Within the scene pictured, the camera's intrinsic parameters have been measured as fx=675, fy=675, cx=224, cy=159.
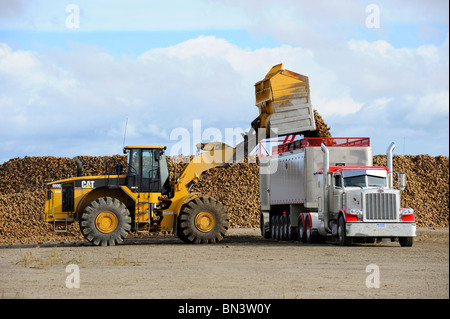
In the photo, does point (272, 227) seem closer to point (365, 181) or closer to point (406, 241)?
point (365, 181)

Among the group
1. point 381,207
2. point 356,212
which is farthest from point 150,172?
point 381,207

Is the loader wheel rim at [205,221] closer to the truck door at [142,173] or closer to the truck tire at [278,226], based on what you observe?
the truck door at [142,173]

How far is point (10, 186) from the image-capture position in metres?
40.7

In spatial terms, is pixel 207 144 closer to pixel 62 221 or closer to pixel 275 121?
pixel 275 121

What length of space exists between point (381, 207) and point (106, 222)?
30.2 feet

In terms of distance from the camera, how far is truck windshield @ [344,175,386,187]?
22.7 meters

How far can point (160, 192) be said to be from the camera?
2423cm

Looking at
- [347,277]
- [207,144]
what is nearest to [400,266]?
[347,277]

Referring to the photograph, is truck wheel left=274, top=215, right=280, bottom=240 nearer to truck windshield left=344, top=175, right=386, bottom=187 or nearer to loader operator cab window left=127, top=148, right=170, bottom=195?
truck windshield left=344, top=175, right=386, bottom=187

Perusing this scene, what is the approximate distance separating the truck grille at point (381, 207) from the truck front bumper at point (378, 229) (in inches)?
Answer: 10.1

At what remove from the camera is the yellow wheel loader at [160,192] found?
77.7 ft

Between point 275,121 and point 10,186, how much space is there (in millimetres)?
22205

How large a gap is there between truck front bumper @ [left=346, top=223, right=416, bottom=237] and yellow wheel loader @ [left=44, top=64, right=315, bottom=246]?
441 cm

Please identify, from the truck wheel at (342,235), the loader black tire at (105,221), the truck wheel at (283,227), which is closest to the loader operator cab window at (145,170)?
the loader black tire at (105,221)
